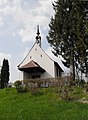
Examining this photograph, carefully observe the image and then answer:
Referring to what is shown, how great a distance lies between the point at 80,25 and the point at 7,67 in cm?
1709

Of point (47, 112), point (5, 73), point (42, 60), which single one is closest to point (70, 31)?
point (42, 60)

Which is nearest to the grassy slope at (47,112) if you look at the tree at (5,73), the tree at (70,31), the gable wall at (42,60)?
the tree at (70,31)

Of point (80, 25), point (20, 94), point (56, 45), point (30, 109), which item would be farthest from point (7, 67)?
point (30, 109)

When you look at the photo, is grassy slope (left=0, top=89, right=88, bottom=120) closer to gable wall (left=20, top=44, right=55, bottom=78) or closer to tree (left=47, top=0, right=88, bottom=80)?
tree (left=47, top=0, right=88, bottom=80)

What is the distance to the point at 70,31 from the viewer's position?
3597 centimetres

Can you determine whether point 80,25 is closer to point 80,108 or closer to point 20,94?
point 20,94

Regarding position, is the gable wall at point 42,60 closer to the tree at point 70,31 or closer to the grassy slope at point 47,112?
the tree at point 70,31

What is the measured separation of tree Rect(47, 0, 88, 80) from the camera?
33.9 m

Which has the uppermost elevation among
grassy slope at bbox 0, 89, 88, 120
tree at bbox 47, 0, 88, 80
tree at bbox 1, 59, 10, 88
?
tree at bbox 47, 0, 88, 80

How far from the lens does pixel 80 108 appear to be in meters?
18.5

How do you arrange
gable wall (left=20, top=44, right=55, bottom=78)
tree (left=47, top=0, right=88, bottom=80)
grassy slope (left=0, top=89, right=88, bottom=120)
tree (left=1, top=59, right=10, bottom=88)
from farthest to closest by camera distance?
tree (left=1, top=59, right=10, bottom=88) → gable wall (left=20, top=44, right=55, bottom=78) → tree (left=47, top=0, right=88, bottom=80) → grassy slope (left=0, top=89, right=88, bottom=120)

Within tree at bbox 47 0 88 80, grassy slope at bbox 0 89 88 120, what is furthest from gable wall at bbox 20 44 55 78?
grassy slope at bbox 0 89 88 120

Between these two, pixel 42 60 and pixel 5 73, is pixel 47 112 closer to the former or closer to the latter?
pixel 42 60

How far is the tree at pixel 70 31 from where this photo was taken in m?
33.9
